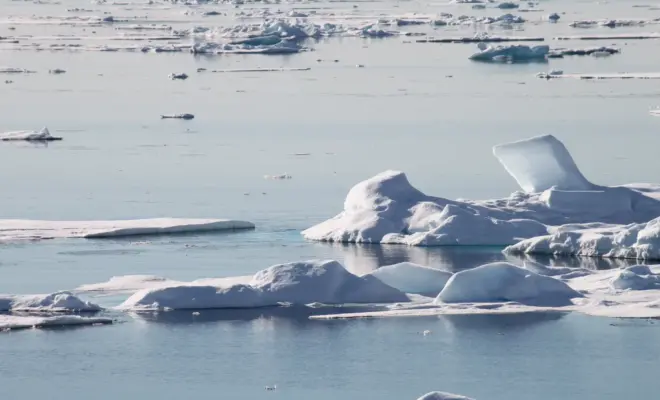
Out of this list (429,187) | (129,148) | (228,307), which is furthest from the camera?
(129,148)

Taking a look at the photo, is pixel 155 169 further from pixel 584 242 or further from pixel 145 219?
pixel 584 242

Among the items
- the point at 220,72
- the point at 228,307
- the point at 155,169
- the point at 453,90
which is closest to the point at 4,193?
the point at 155,169

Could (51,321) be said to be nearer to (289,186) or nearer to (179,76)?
(289,186)

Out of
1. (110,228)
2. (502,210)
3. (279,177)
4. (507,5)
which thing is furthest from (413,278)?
(507,5)

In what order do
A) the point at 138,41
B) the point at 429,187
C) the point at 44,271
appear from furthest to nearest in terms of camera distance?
the point at 138,41 → the point at 429,187 → the point at 44,271

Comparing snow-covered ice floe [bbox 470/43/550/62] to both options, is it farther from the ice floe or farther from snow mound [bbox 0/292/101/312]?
snow mound [bbox 0/292/101/312]

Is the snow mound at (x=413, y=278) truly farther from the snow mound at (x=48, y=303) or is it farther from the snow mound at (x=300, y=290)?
the snow mound at (x=48, y=303)

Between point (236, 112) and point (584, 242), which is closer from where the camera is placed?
point (584, 242)
